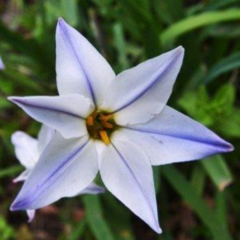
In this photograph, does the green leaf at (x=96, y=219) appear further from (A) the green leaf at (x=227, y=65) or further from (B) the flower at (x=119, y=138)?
(B) the flower at (x=119, y=138)

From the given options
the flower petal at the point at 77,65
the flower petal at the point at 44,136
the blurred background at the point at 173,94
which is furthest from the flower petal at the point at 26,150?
the flower petal at the point at 77,65

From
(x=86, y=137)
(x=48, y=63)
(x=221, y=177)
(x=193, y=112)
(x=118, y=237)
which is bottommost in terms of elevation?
(x=118, y=237)

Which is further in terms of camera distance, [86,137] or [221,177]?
[221,177]

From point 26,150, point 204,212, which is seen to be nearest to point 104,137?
point 26,150

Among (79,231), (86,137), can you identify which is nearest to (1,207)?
(79,231)

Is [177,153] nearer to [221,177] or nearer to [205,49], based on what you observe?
[221,177]
